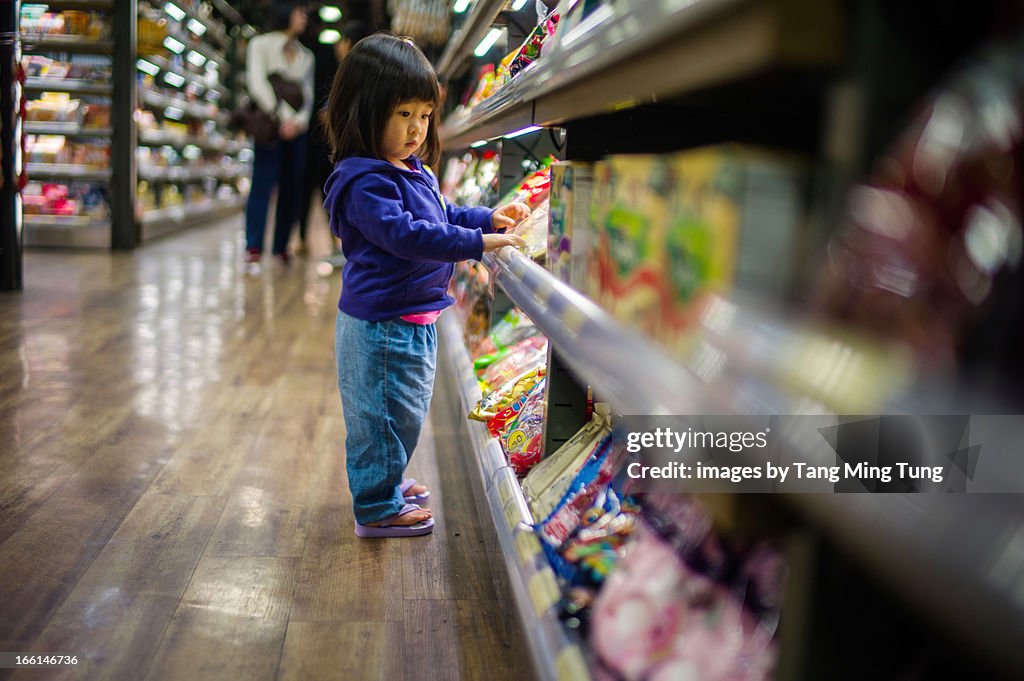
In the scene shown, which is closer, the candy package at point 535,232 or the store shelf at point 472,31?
the candy package at point 535,232

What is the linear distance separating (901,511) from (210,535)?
1617 mm

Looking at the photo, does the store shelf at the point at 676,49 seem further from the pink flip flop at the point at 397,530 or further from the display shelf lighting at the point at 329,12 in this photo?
the display shelf lighting at the point at 329,12

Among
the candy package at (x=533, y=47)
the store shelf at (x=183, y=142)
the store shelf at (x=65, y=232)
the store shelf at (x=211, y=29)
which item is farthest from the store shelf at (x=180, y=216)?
the candy package at (x=533, y=47)

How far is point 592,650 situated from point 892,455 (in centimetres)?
54

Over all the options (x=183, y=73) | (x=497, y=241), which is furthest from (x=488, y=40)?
(x=183, y=73)

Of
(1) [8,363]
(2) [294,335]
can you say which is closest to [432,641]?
(1) [8,363]

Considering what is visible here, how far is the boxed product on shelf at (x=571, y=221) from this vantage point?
1.28 m

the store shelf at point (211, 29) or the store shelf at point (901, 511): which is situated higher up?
the store shelf at point (211, 29)

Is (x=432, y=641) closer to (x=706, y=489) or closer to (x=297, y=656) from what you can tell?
(x=297, y=656)

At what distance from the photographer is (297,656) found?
4.69 ft

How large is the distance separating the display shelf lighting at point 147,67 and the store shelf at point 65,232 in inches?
48.8

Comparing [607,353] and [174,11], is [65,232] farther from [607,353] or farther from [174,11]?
[607,353]

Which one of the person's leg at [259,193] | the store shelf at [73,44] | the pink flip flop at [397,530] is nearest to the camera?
the pink flip flop at [397,530]

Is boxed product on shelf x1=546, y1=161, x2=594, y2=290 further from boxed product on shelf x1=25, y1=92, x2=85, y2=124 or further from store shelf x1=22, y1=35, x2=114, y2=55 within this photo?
boxed product on shelf x1=25, y1=92, x2=85, y2=124
